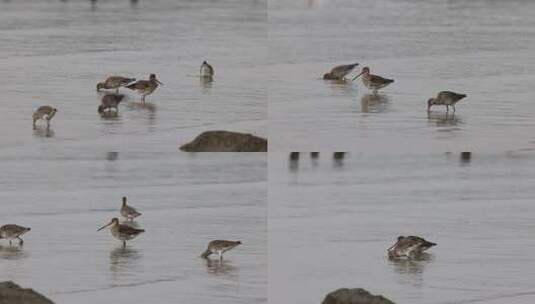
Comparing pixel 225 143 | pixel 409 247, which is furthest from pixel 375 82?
pixel 409 247

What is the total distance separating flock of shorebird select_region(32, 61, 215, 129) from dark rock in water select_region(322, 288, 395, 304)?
305 inches

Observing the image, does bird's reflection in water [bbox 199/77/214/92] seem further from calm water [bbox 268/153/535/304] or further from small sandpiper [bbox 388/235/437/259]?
small sandpiper [bbox 388/235/437/259]

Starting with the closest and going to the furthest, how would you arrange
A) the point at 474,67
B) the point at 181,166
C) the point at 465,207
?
the point at 465,207
the point at 181,166
the point at 474,67

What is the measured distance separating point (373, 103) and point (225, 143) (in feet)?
11.2

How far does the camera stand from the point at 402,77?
28.0m

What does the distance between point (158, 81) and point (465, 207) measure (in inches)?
324

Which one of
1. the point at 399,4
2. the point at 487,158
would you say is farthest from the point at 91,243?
the point at 399,4

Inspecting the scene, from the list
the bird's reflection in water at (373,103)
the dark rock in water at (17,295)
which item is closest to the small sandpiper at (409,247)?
the dark rock in water at (17,295)

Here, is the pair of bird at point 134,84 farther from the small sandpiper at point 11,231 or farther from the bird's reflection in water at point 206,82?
the small sandpiper at point 11,231

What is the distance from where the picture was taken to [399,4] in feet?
153

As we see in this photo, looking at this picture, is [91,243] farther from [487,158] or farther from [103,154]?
[487,158]

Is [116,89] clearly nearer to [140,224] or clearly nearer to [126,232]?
[140,224]

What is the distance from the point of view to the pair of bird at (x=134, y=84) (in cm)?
2580

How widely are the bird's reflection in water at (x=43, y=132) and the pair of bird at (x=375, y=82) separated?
4972 mm
